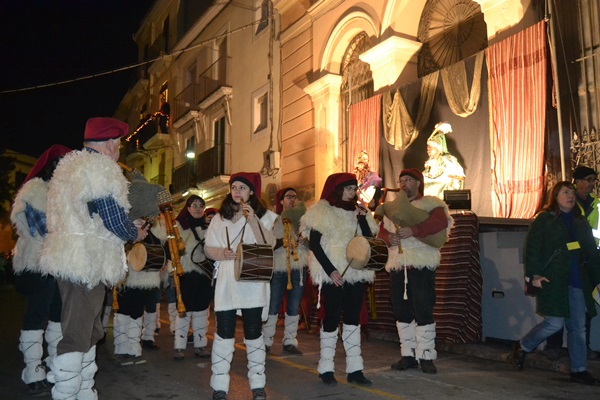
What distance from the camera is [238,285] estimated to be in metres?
4.62

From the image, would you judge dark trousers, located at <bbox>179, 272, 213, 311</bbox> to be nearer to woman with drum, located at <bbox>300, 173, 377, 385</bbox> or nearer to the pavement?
the pavement

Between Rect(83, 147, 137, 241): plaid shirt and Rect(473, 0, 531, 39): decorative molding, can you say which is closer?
Rect(83, 147, 137, 241): plaid shirt

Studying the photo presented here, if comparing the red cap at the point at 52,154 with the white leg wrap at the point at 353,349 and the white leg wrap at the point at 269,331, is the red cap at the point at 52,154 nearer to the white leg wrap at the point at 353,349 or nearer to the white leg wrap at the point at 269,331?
the white leg wrap at the point at 353,349

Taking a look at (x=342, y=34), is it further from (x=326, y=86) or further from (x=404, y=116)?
(x=404, y=116)

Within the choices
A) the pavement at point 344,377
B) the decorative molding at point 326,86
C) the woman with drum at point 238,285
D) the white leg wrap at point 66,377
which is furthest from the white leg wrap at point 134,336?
the decorative molding at point 326,86

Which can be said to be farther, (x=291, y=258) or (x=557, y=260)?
(x=291, y=258)

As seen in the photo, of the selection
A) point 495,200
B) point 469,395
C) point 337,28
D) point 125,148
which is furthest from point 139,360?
point 125,148

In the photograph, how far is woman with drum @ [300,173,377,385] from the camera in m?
5.17

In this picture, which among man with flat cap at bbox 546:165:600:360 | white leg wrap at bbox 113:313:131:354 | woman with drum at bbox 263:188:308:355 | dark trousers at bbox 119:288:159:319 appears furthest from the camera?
woman with drum at bbox 263:188:308:355

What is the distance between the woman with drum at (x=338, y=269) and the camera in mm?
5168

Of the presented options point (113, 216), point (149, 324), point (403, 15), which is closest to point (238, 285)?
point (113, 216)

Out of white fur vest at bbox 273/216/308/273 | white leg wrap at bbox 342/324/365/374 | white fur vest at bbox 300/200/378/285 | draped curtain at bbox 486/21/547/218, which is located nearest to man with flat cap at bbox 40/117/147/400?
white fur vest at bbox 300/200/378/285

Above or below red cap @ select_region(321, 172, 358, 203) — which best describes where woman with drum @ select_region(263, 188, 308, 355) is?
below

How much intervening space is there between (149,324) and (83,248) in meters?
4.06
